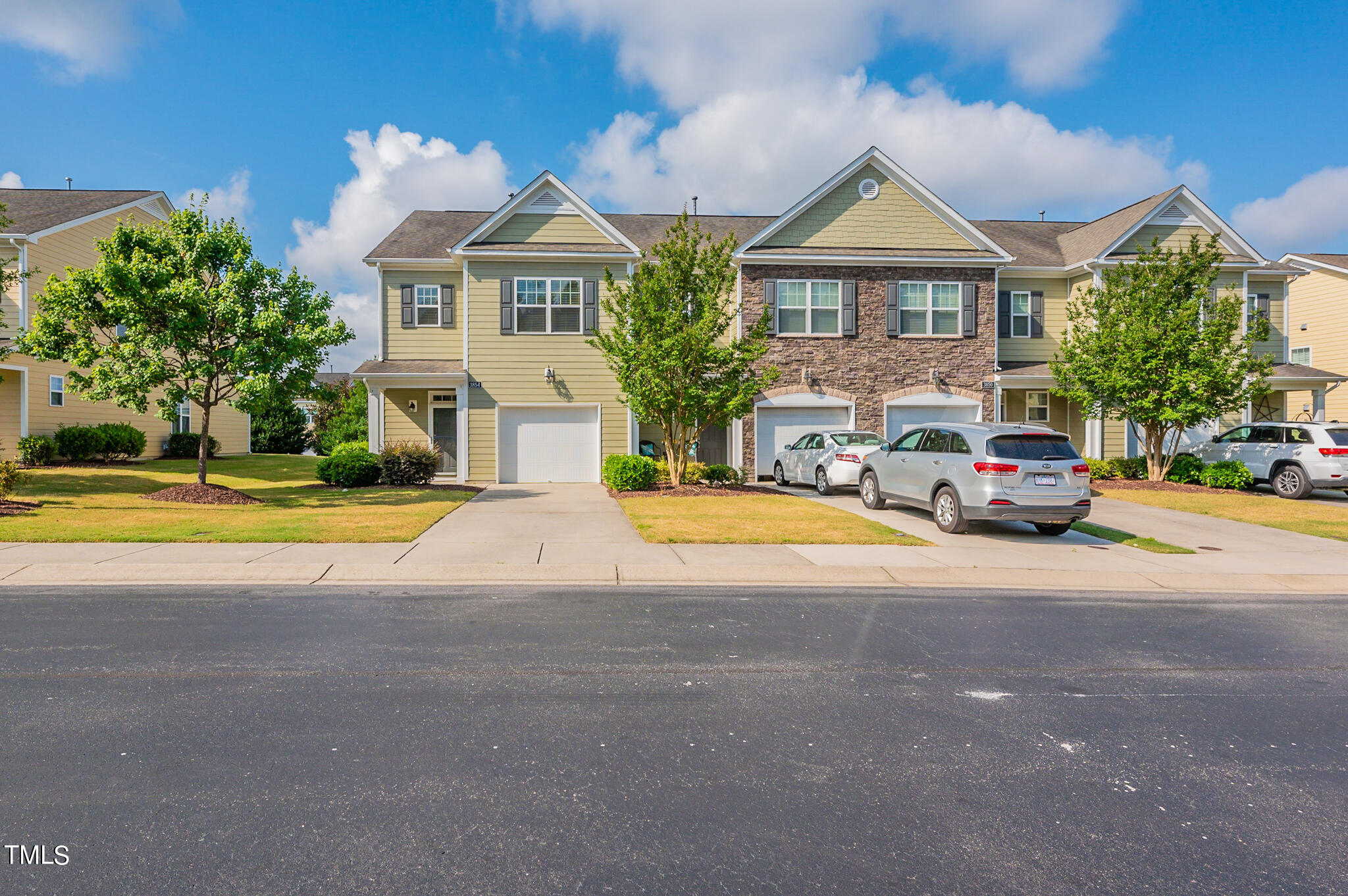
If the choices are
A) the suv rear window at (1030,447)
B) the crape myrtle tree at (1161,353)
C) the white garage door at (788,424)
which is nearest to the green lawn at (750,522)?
the suv rear window at (1030,447)

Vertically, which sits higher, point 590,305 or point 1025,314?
point 1025,314

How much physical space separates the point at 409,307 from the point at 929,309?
1533cm

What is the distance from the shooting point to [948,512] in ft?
38.1

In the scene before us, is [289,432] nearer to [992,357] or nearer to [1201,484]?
[992,357]

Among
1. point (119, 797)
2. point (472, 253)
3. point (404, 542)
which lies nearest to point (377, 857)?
point (119, 797)

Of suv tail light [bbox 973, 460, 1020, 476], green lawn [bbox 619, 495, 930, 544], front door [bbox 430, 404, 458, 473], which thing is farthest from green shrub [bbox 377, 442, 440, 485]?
suv tail light [bbox 973, 460, 1020, 476]

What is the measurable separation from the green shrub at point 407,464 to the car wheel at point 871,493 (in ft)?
35.3

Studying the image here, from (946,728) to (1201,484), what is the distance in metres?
19.1

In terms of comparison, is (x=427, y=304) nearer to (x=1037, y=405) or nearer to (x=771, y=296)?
(x=771, y=296)

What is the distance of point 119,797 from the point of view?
3.24 metres

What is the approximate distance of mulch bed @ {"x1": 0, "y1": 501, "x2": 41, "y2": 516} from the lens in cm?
1222

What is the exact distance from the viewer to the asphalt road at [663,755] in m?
2.79

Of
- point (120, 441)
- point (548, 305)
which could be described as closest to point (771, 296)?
point (548, 305)

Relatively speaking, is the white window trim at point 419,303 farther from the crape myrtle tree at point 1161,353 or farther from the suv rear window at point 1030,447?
the crape myrtle tree at point 1161,353
